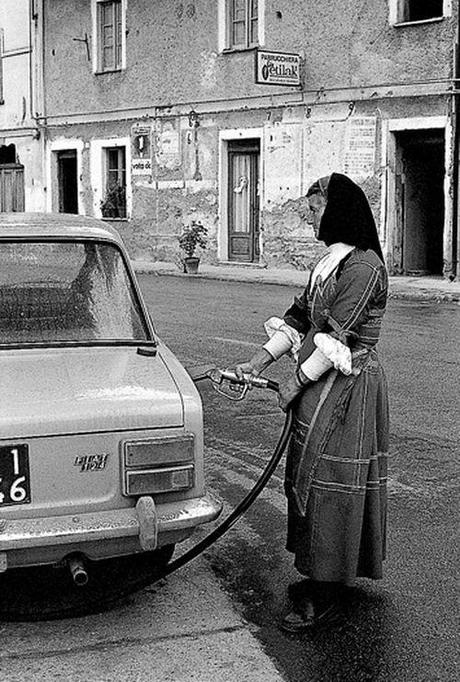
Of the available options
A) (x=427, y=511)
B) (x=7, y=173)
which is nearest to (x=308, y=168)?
(x=7, y=173)

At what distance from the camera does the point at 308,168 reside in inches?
872

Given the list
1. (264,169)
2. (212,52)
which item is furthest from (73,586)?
(212,52)

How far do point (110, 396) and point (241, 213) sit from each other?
66.5 ft

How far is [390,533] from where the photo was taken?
566cm

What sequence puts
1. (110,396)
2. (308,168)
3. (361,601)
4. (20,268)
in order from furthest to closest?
1. (308,168)
2. (20,268)
3. (361,601)
4. (110,396)

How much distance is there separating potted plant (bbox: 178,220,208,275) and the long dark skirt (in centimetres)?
1874

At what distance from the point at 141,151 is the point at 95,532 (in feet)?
75.1

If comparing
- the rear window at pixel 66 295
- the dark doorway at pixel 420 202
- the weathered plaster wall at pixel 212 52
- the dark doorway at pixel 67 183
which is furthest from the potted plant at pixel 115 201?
the rear window at pixel 66 295

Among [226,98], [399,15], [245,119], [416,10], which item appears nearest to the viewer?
[399,15]

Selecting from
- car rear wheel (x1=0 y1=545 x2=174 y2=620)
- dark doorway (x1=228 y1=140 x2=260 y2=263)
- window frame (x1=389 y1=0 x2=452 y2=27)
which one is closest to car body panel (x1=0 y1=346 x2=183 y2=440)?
car rear wheel (x1=0 y1=545 x2=174 y2=620)

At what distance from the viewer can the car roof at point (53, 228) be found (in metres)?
5.36

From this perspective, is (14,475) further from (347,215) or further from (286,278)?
(286,278)

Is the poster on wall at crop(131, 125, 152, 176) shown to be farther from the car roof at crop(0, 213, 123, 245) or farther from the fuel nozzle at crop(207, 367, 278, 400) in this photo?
the fuel nozzle at crop(207, 367, 278, 400)

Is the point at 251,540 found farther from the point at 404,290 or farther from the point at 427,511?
the point at 404,290
